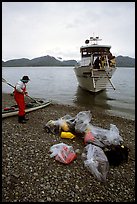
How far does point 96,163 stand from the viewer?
184 inches

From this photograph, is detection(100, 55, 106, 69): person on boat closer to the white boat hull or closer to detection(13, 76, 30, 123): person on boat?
the white boat hull

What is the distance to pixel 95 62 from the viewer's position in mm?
19750

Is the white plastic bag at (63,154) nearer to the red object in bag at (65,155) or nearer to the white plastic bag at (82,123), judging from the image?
the red object in bag at (65,155)

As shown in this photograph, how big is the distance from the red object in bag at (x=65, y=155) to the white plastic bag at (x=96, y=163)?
312 mm

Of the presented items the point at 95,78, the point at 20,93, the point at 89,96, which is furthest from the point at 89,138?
the point at 89,96

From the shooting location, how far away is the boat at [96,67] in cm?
1866

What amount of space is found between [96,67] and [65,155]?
50.7ft

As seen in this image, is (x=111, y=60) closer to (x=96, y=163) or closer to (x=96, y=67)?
(x=96, y=67)

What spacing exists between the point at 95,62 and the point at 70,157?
15897 mm

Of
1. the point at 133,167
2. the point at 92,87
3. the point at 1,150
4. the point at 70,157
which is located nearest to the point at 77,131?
the point at 70,157

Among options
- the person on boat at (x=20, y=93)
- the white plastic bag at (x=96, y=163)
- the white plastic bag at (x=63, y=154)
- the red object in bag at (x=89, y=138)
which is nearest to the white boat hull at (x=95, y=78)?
the person on boat at (x=20, y=93)

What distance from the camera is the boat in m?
18.7

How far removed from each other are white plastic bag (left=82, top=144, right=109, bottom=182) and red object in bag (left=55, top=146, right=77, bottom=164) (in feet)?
1.02

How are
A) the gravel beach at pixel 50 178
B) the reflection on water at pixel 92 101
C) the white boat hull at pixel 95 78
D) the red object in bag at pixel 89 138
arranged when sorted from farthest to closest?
1. the white boat hull at pixel 95 78
2. the reflection on water at pixel 92 101
3. the red object in bag at pixel 89 138
4. the gravel beach at pixel 50 178
